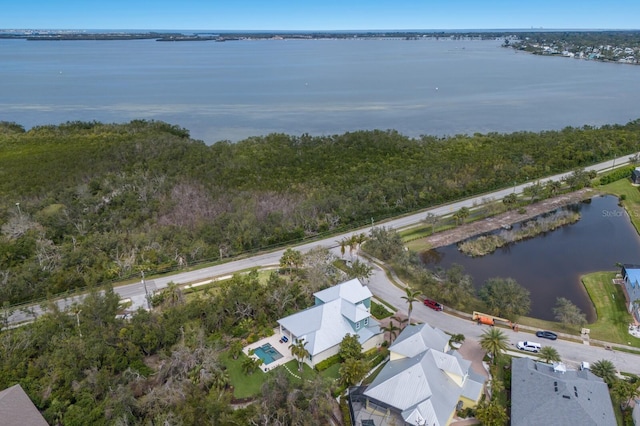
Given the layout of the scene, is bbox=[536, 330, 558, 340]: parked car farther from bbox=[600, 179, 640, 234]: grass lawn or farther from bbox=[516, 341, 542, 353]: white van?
bbox=[600, 179, 640, 234]: grass lawn

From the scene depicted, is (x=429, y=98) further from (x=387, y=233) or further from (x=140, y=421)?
(x=140, y=421)

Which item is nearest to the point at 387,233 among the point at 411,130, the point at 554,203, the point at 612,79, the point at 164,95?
the point at 554,203

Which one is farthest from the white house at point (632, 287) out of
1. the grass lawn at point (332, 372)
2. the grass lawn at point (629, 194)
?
the grass lawn at point (332, 372)

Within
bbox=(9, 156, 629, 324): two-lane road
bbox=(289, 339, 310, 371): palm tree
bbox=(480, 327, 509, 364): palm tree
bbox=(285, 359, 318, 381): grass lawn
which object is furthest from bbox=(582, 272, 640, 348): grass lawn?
bbox=(289, 339, 310, 371): palm tree

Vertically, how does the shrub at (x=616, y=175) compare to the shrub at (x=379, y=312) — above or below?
above

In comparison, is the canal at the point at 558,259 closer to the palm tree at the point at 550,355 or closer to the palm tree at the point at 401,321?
the palm tree at the point at 550,355

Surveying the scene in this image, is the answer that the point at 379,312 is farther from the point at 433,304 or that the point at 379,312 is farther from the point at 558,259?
the point at 558,259
